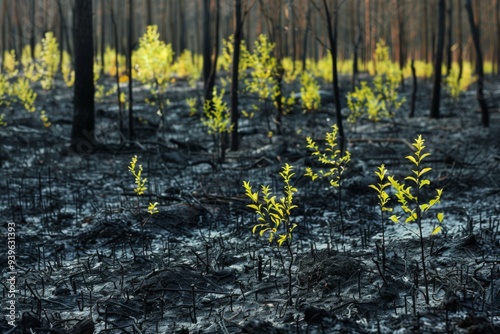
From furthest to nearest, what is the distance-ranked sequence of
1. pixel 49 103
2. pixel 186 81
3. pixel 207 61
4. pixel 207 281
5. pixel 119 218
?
pixel 186 81, pixel 49 103, pixel 207 61, pixel 119 218, pixel 207 281

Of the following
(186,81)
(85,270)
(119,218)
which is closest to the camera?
(85,270)

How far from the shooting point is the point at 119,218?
5742 millimetres

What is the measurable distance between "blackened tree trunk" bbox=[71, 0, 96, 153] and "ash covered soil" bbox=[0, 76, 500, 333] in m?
0.59

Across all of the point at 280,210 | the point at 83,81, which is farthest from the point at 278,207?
the point at 83,81

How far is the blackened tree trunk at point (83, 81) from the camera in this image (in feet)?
32.7

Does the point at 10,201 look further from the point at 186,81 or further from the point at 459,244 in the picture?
the point at 186,81

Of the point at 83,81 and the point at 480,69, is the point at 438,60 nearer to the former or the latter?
the point at 480,69

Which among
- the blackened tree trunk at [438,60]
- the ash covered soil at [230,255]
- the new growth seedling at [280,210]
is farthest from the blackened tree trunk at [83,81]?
the blackened tree trunk at [438,60]

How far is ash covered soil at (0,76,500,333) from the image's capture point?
11.0 feet

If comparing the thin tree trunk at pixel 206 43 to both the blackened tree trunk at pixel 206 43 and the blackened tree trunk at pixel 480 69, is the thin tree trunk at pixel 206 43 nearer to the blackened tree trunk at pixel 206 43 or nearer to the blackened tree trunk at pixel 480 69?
the blackened tree trunk at pixel 206 43

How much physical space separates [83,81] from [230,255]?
649 centimetres

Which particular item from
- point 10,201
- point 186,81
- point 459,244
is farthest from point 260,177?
point 186,81

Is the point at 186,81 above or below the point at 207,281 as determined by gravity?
above

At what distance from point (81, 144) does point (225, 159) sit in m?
2.63
